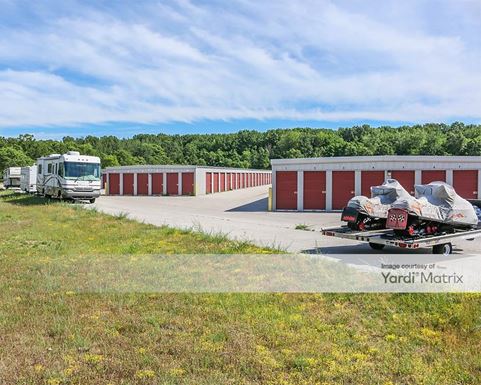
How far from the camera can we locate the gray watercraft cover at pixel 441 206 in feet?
36.5

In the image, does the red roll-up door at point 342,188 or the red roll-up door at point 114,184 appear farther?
the red roll-up door at point 114,184

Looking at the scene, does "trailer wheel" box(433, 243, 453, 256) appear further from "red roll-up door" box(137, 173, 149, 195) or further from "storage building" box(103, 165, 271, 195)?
"red roll-up door" box(137, 173, 149, 195)

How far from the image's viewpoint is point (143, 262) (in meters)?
9.77

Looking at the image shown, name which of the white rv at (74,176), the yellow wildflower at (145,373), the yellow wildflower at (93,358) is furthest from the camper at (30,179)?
the yellow wildflower at (145,373)

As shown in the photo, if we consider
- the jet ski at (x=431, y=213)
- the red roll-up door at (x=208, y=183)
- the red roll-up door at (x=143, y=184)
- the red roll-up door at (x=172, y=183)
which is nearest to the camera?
the jet ski at (x=431, y=213)

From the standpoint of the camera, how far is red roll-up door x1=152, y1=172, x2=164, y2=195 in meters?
45.0

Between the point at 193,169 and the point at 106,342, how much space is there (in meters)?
38.7

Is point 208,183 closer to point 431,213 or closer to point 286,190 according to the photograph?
point 286,190

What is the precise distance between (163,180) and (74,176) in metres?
17.0

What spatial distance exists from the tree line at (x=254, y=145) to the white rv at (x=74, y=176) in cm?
5124

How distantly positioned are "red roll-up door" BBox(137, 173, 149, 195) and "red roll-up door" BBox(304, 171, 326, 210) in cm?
2181

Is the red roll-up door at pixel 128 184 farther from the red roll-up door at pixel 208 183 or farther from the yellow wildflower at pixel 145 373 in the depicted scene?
the yellow wildflower at pixel 145 373

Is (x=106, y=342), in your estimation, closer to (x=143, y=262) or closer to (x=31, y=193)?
(x=143, y=262)

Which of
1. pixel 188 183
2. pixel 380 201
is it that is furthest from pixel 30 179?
pixel 380 201
